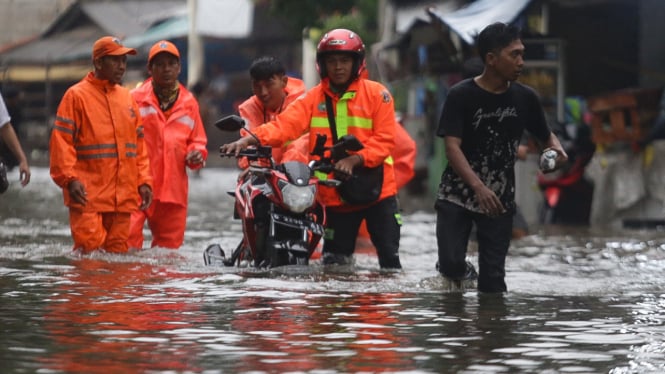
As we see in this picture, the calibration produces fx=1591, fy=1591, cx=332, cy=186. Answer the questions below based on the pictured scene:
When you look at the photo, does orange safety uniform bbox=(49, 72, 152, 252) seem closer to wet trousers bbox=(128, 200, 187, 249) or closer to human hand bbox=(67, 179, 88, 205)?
human hand bbox=(67, 179, 88, 205)

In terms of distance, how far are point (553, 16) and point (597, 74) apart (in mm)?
974

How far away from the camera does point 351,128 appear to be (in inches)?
420

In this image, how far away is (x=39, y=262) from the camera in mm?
11852

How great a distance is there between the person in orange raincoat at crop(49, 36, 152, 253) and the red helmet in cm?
186

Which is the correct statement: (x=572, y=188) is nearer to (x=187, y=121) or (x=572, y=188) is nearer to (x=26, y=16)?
(x=187, y=121)

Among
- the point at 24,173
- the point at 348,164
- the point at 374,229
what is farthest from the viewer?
the point at 24,173

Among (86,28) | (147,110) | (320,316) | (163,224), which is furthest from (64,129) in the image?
(86,28)

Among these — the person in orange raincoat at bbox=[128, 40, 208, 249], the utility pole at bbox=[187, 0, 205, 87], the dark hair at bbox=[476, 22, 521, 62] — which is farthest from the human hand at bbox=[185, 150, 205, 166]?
the utility pole at bbox=[187, 0, 205, 87]

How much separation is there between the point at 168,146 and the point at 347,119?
2.23m

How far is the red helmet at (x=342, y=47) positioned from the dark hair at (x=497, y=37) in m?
1.49

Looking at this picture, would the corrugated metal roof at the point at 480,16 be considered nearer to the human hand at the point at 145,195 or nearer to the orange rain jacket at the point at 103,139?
the human hand at the point at 145,195

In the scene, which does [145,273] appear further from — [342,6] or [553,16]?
[342,6]

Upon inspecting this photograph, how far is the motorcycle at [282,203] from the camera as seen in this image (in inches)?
406

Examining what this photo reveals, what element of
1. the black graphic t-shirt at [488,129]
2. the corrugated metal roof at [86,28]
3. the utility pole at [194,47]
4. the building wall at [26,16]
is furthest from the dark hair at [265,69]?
the building wall at [26,16]
